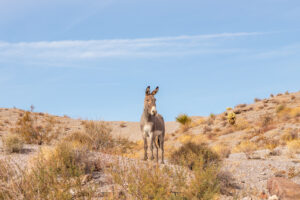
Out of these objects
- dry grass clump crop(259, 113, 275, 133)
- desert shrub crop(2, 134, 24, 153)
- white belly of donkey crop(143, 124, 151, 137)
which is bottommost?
desert shrub crop(2, 134, 24, 153)

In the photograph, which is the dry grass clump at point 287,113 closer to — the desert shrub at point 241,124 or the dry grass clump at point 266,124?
the dry grass clump at point 266,124

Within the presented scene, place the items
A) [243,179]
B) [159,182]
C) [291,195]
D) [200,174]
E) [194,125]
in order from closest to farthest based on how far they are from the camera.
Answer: [159,182] < [200,174] < [291,195] < [243,179] < [194,125]

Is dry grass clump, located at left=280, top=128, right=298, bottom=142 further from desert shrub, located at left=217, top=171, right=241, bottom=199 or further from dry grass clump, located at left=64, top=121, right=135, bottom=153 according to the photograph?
desert shrub, located at left=217, top=171, right=241, bottom=199

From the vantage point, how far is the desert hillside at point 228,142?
35.5 ft

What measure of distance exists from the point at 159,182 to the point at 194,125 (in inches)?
1251

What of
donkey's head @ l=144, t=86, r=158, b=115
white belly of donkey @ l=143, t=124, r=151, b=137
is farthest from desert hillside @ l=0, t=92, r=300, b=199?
donkey's head @ l=144, t=86, r=158, b=115

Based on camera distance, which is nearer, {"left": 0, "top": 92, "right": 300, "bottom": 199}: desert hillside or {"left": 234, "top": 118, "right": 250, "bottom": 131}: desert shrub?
{"left": 0, "top": 92, "right": 300, "bottom": 199}: desert hillside

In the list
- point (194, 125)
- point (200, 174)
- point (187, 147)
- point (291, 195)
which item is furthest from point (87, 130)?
point (194, 125)

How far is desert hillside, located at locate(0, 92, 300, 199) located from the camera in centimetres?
1082

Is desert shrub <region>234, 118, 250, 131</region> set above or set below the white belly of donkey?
above

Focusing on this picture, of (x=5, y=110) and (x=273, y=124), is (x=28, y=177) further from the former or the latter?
(x=5, y=110)

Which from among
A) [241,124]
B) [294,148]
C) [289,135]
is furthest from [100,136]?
[241,124]

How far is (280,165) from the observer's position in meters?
13.8

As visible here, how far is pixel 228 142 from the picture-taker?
87.7 ft
